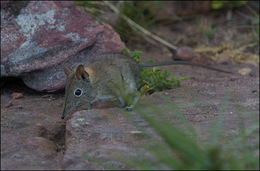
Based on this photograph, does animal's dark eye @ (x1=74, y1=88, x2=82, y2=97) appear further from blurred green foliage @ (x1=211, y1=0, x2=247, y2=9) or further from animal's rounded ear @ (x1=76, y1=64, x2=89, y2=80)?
blurred green foliage @ (x1=211, y1=0, x2=247, y2=9)

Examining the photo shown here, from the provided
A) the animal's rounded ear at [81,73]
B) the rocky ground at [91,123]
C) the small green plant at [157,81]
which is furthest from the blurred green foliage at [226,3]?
the animal's rounded ear at [81,73]

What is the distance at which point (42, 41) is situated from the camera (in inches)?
220

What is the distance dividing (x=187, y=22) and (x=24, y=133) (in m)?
6.83

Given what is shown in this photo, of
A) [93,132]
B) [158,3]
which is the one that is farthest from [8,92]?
[158,3]

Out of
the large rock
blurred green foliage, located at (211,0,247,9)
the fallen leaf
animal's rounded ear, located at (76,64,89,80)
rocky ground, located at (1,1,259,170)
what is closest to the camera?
rocky ground, located at (1,1,259,170)

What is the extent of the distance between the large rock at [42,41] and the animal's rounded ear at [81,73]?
2.33 ft

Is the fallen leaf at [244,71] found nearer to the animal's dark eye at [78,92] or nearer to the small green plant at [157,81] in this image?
the small green plant at [157,81]

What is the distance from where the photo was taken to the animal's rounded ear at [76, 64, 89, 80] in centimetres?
486

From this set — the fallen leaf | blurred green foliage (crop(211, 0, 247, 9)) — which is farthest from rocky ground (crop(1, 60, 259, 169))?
blurred green foliage (crop(211, 0, 247, 9))

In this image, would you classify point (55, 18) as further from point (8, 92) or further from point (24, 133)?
point (24, 133)

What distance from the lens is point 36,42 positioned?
18.2 ft

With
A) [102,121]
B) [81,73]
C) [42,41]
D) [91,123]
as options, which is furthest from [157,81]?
[42,41]

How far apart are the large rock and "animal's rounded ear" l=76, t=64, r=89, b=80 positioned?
0.71 meters

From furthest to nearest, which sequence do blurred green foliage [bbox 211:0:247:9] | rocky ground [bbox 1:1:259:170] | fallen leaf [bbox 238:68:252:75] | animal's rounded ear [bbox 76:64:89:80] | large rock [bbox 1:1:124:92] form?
blurred green foliage [bbox 211:0:247:9], fallen leaf [bbox 238:68:252:75], large rock [bbox 1:1:124:92], animal's rounded ear [bbox 76:64:89:80], rocky ground [bbox 1:1:259:170]
